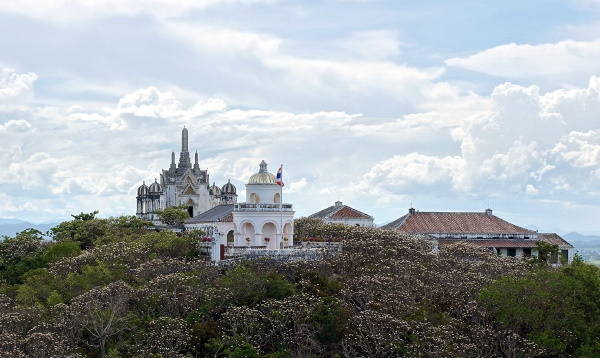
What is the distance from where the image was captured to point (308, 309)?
53656 mm

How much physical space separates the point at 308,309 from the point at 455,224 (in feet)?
125

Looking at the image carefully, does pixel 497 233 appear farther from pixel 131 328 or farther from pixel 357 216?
pixel 131 328

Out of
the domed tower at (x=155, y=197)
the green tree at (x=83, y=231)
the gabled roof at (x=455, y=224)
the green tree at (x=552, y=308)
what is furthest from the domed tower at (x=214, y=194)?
the green tree at (x=552, y=308)

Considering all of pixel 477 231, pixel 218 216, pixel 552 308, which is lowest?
pixel 552 308

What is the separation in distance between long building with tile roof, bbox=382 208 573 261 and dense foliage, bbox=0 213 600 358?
1781 cm

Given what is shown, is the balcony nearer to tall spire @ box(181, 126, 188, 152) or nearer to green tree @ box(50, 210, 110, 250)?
green tree @ box(50, 210, 110, 250)

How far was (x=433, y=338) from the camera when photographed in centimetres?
4969

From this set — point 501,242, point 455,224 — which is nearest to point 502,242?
point 501,242

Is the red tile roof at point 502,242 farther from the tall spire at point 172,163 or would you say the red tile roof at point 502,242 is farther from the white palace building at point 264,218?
the tall spire at point 172,163

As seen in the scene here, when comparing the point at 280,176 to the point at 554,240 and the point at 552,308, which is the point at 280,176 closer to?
the point at 552,308

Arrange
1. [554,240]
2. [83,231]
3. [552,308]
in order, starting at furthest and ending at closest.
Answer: [554,240] < [83,231] < [552,308]

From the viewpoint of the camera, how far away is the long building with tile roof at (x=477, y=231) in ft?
276

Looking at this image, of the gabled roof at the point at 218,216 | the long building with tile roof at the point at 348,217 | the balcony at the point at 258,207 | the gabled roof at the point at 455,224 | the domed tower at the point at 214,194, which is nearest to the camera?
the balcony at the point at 258,207

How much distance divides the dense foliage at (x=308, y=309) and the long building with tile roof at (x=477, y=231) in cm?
1781
